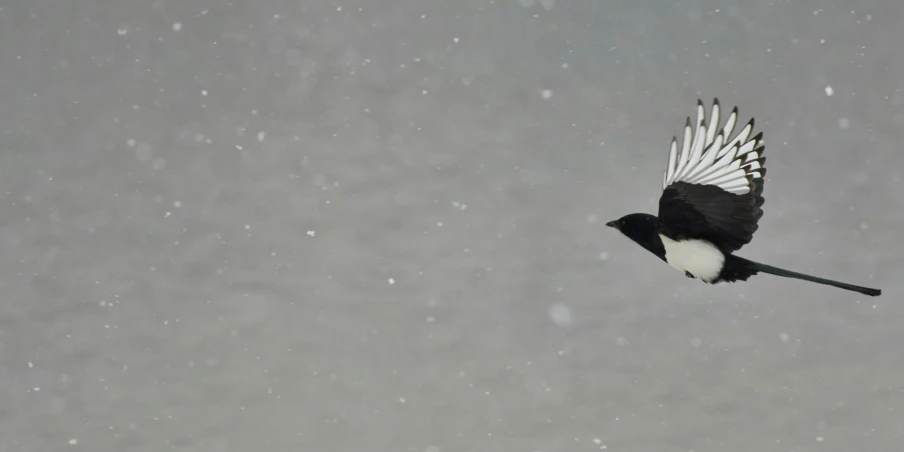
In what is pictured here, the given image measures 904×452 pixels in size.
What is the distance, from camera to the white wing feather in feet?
4.99

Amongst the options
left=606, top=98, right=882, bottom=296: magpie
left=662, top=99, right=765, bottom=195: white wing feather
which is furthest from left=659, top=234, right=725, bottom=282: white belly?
left=662, top=99, right=765, bottom=195: white wing feather

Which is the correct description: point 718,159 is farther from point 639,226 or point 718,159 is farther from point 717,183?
point 639,226

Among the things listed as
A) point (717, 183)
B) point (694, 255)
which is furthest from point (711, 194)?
point (694, 255)

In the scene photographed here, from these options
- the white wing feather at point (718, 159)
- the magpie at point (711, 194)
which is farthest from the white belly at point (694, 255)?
the white wing feather at point (718, 159)

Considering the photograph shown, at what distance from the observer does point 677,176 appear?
5.07ft

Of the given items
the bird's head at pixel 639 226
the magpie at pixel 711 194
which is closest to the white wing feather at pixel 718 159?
the magpie at pixel 711 194

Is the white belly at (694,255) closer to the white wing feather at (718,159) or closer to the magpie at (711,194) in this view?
the magpie at (711,194)

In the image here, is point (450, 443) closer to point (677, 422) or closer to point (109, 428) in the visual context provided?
point (677, 422)

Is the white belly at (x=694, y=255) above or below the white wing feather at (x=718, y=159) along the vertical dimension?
below

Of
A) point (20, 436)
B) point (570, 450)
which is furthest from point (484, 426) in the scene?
point (20, 436)

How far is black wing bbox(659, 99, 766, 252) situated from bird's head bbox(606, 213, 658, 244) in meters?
0.06

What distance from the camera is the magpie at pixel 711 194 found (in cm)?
152

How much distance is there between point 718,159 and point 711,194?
0.07m

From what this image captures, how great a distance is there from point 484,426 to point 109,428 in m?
1.40
